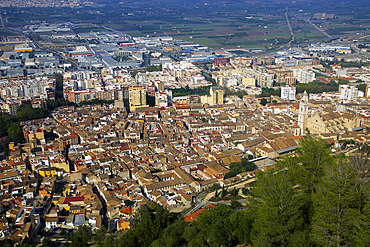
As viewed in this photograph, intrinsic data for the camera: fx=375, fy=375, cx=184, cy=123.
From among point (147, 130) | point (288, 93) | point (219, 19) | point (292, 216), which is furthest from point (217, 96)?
point (219, 19)

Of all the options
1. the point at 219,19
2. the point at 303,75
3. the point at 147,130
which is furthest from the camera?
the point at 219,19

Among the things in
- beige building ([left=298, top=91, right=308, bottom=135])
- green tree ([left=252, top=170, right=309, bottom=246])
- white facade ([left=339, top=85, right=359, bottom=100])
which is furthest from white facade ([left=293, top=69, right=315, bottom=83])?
green tree ([left=252, top=170, right=309, bottom=246])

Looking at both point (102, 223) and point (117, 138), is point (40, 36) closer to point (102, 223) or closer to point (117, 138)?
point (117, 138)

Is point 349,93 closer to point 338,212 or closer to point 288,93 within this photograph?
point 288,93

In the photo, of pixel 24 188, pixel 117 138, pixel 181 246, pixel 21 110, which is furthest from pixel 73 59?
pixel 181 246

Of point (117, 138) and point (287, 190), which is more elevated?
point (287, 190)

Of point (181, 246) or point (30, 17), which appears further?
point (30, 17)

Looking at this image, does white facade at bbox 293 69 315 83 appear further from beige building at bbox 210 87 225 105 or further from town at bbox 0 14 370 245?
beige building at bbox 210 87 225 105
